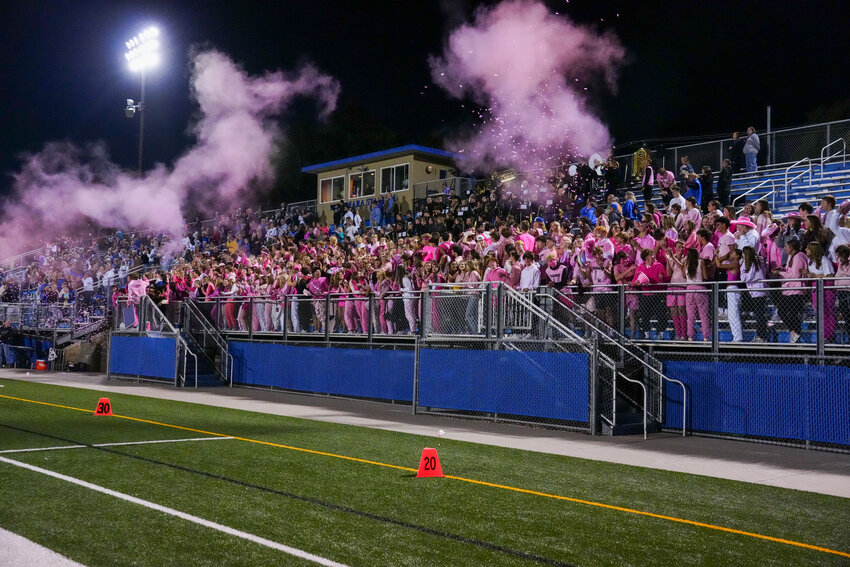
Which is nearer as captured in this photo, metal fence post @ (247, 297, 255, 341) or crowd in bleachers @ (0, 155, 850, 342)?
crowd in bleachers @ (0, 155, 850, 342)

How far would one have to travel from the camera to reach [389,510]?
24.1ft

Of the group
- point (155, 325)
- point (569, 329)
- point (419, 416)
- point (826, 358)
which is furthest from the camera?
point (155, 325)

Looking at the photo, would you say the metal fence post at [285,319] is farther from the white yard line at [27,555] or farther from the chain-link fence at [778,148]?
the white yard line at [27,555]

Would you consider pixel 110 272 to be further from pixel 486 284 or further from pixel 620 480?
pixel 620 480

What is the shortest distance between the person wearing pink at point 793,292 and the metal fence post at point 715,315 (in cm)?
96

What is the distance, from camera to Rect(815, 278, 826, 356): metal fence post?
1193 cm

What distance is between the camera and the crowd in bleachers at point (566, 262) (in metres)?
12.8

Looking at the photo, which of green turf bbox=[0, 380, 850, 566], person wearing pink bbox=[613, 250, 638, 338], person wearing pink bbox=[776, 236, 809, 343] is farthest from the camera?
person wearing pink bbox=[613, 250, 638, 338]

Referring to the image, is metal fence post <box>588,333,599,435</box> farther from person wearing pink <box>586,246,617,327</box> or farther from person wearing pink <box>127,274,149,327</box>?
person wearing pink <box>127,274,149,327</box>

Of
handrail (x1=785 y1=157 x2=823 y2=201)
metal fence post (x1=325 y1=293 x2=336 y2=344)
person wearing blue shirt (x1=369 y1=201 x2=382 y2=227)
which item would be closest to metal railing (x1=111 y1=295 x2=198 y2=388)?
metal fence post (x1=325 y1=293 x2=336 y2=344)

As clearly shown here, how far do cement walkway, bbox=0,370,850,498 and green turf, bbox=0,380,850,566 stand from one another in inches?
27.2

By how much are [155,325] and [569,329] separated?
1503 cm

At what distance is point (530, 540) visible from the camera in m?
6.39

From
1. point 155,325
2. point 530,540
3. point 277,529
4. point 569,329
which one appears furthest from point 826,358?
point 155,325
